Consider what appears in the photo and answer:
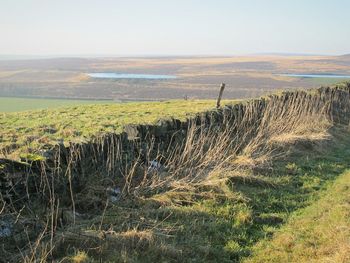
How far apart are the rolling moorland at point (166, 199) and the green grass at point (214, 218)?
0.02 metres

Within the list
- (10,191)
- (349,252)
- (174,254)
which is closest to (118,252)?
(174,254)

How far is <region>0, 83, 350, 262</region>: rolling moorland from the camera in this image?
5871 millimetres

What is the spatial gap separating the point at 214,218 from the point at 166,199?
2.85 feet

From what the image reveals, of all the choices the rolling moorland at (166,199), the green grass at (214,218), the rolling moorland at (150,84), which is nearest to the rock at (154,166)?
the rolling moorland at (166,199)

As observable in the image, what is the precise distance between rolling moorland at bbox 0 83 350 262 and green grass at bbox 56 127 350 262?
18 mm

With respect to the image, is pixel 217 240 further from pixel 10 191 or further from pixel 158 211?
pixel 10 191

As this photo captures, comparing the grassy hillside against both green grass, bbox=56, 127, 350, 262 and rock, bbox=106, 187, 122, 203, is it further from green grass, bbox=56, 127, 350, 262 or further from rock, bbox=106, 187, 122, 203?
rock, bbox=106, 187, 122, 203

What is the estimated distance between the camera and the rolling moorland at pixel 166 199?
5.87 m

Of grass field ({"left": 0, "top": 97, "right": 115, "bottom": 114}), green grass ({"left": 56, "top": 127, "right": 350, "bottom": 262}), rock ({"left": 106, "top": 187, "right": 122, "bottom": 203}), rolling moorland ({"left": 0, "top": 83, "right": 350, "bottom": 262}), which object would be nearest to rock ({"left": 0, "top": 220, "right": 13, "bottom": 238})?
rolling moorland ({"left": 0, "top": 83, "right": 350, "bottom": 262})

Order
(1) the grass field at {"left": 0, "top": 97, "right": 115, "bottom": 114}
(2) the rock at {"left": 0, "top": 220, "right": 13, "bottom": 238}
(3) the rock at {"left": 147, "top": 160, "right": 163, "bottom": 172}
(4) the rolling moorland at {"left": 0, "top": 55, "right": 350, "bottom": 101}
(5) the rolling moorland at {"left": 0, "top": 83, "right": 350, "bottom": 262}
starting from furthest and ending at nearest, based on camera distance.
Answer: (4) the rolling moorland at {"left": 0, "top": 55, "right": 350, "bottom": 101} < (1) the grass field at {"left": 0, "top": 97, "right": 115, "bottom": 114} < (3) the rock at {"left": 147, "top": 160, "right": 163, "bottom": 172} < (5) the rolling moorland at {"left": 0, "top": 83, "right": 350, "bottom": 262} < (2) the rock at {"left": 0, "top": 220, "right": 13, "bottom": 238}

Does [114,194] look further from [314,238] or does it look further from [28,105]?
[28,105]

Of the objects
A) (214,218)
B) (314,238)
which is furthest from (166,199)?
(314,238)

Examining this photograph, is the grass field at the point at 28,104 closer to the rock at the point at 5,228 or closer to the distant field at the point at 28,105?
the distant field at the point at 28,105

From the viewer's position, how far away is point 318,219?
7301 millimetres
